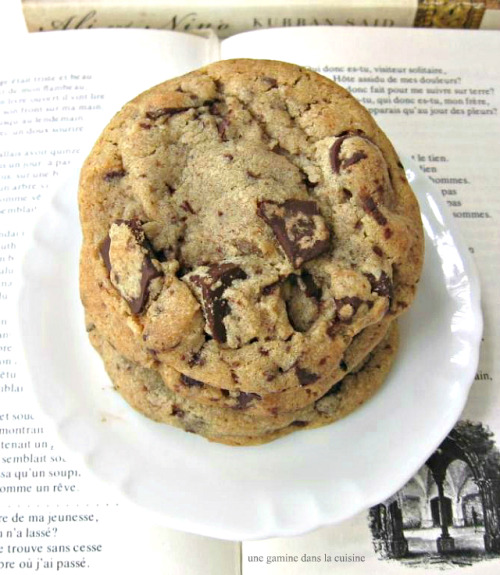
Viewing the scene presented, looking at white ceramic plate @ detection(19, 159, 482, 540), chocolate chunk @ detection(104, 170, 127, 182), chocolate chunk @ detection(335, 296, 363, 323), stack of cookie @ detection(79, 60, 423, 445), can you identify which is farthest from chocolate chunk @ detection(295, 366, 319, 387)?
chocolate chunk @ detection(104, 170, 127, 182)

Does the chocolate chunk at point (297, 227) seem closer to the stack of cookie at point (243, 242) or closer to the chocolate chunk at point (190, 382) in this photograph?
the stack of cookie at point (243, 242)

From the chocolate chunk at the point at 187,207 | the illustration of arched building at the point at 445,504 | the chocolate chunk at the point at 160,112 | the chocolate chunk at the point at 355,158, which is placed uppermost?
the chocolate chunk at the point at 160,112

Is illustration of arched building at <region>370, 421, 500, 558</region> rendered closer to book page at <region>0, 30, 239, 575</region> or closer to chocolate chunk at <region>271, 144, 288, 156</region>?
book page at <region>0, 30, 239, 575</region>

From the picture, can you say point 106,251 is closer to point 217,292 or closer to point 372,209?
point 217,292

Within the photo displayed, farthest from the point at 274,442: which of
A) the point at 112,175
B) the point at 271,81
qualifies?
the point at 271,81

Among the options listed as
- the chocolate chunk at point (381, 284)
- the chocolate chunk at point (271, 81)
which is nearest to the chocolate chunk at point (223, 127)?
the chocolate chunk at point (271, 81)

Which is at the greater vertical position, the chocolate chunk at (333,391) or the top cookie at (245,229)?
the top cookie at (245,229)

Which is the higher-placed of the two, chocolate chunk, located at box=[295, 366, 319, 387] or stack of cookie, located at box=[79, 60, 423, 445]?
stack of cookie, located at box=[79, 60, 423, 445]
